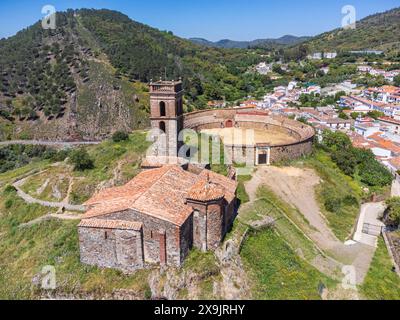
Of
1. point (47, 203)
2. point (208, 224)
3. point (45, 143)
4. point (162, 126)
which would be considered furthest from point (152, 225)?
point (45, 143)

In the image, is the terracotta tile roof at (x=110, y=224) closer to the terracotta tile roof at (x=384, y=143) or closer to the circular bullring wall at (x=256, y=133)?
the circular bullring wall at (x=256, y=133)

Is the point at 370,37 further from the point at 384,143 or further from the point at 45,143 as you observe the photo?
the point at 45,143

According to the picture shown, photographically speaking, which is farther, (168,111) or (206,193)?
(168,111)

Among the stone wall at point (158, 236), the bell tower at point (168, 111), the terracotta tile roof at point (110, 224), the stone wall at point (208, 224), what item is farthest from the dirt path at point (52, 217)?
the stone wall at point (208, 224)

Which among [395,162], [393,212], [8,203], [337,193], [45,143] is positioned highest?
[8,203]

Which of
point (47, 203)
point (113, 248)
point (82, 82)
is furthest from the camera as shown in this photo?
point (82, 82)

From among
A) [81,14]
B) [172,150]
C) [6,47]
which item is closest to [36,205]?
[172,150]

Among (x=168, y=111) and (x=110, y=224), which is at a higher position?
(x=168, y=111)
